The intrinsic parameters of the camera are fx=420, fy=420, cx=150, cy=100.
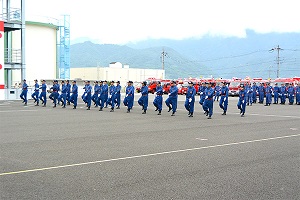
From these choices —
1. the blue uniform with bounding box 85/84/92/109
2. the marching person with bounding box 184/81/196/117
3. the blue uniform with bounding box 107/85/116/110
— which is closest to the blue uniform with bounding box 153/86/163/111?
the marching person with bounding box 184/81/196/117

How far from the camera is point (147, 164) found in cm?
901

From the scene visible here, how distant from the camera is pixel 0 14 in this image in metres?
37.8

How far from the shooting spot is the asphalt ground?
6848 mm

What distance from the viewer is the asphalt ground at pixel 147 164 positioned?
6.85m

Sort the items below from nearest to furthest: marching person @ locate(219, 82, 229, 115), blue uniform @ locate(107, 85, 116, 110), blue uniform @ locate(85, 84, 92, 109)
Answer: marching person @ locate(219, 82, 229, 115) < blue uniform @ locate(107, 85, 116, 110) < blue uniform @ locate(85, 84, 92, 109)

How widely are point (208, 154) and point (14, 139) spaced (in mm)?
5897

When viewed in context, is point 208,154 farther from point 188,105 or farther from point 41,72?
point 41,72

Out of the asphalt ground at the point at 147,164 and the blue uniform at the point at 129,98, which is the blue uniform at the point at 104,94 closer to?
the blue uniform at the point at 129,98

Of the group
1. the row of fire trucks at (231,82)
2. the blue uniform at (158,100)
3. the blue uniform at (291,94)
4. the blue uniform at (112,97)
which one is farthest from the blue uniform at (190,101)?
the row of fire trucks at (231,82)

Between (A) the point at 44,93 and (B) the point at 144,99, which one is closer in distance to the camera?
(B) the point at 144,99

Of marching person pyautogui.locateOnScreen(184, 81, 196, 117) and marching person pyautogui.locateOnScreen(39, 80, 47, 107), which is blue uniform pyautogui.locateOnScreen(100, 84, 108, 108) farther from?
marching person pyautogui.locateOnScreen(184, 81, 196, 117)

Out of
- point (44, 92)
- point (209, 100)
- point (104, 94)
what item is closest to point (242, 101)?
point (209, 100)

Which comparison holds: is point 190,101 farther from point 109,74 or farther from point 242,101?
point 109,74

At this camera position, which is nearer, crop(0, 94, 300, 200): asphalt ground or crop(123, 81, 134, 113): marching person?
crop(0, 94, 300, 200): asphalt ground
